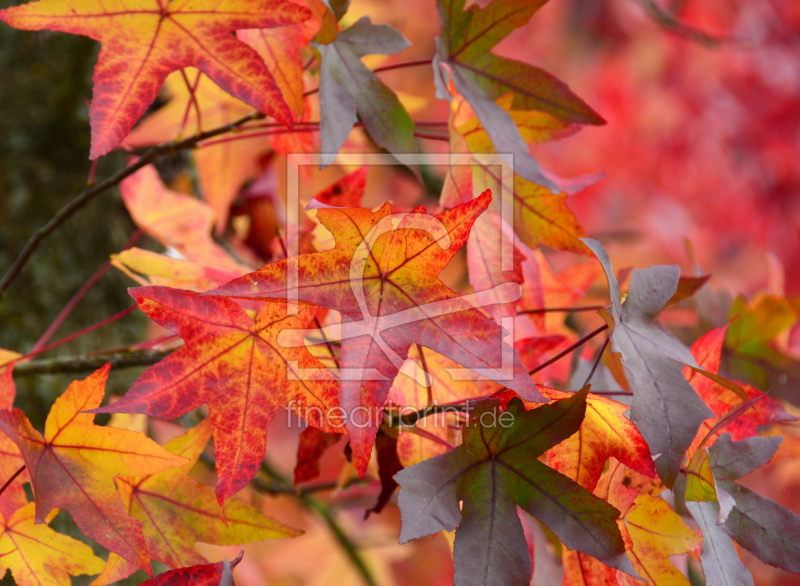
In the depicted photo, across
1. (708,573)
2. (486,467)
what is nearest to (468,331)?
(486,467)

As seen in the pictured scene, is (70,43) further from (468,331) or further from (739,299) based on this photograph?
(739,299)

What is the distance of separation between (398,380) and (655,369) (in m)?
0.20

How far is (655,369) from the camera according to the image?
1.38ft

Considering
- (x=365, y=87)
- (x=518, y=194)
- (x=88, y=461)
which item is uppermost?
(x=365, y=87)

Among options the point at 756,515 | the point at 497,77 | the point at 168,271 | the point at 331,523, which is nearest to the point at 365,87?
the point at 497,77

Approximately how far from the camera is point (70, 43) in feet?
2.98

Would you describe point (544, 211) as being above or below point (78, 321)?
above

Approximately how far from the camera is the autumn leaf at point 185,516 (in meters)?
0.49

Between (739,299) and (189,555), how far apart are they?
0.64m

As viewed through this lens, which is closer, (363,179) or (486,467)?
(486,467)
